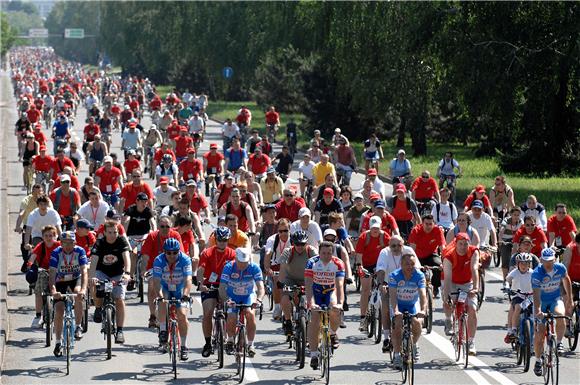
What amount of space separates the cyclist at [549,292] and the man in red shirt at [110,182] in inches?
482

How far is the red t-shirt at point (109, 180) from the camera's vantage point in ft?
90.8

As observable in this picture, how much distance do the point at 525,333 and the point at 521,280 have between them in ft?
2.50

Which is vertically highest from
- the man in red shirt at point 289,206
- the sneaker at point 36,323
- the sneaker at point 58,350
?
the man in red shirt at point 289,206

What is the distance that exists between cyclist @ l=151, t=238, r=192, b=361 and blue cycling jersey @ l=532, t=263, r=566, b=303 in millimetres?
3990

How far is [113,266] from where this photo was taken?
18109mm

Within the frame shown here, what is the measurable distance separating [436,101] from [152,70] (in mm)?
67026

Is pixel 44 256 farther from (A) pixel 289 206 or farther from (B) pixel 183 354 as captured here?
(A) pixel 289 206

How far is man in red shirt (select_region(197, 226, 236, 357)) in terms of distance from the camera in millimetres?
17219

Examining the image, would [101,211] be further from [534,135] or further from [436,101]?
[436,101]

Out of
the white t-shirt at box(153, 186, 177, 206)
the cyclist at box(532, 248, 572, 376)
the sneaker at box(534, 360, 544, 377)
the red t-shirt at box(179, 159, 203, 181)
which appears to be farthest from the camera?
the red t-shirt at box(179, 159, 203, 181)

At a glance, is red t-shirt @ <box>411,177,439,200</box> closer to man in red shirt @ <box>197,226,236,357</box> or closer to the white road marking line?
the white road marking line

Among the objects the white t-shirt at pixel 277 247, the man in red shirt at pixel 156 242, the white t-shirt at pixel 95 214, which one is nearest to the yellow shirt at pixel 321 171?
the white t-shirt at pixel 95 214

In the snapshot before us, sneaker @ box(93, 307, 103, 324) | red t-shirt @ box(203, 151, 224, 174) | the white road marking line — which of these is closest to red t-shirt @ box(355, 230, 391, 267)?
the white road marking line

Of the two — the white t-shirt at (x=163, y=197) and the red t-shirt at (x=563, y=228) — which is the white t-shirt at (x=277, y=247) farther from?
the white t-shirt at (x=163, y=197)
